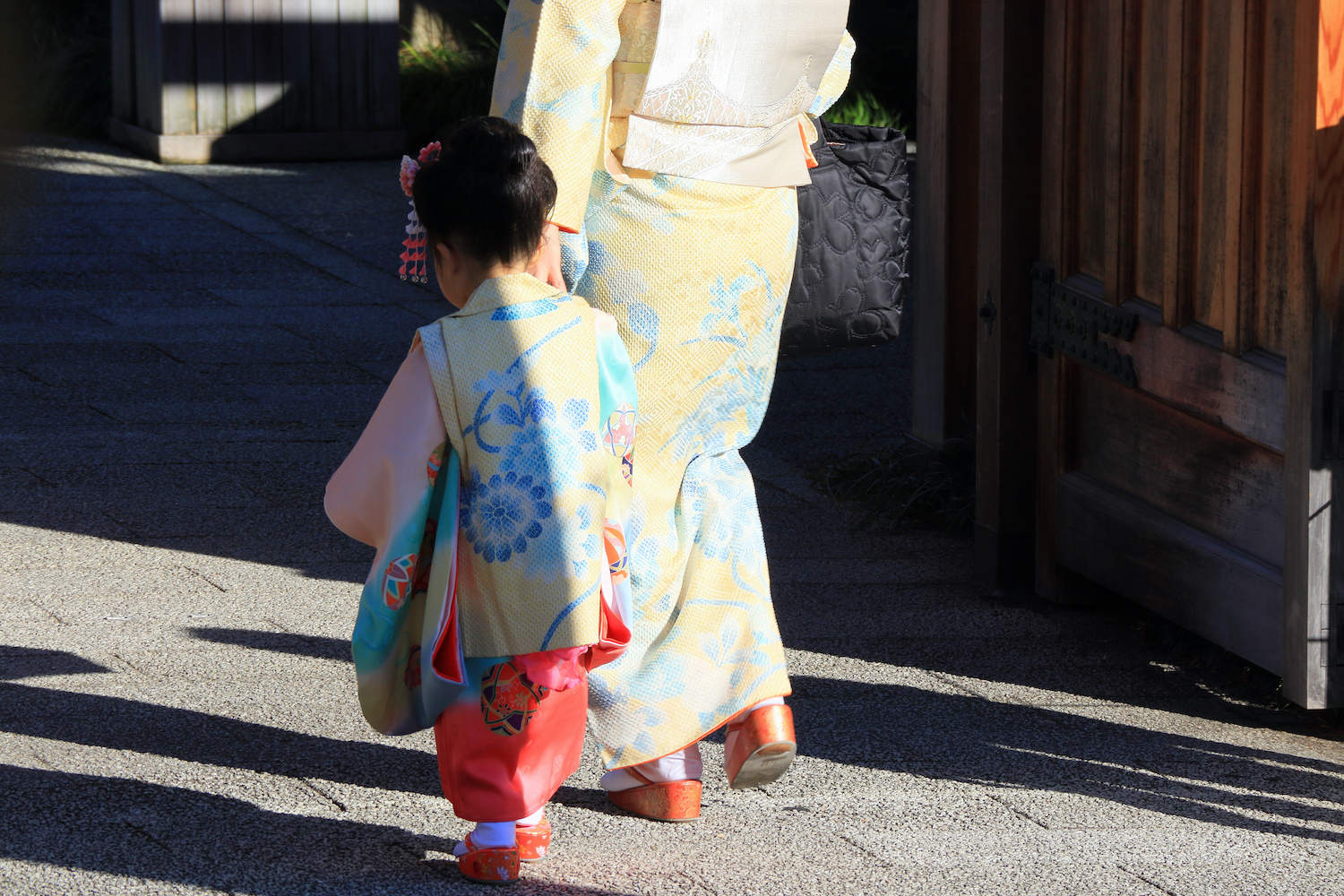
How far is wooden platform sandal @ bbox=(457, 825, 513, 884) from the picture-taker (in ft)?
7.20

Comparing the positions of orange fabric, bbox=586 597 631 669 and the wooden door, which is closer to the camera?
orange fabric, bbox=586 597 631 669

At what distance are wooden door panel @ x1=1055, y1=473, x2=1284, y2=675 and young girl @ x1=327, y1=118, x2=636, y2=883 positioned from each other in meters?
1.35

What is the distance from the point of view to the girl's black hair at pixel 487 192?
7.17ft

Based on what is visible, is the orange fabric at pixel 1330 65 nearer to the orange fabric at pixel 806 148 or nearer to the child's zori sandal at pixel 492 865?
the orange fabric at pixel 806 148

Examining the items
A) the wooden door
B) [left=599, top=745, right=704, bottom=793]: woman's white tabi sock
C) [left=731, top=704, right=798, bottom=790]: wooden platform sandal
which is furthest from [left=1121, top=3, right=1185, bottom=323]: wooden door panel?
[left=599, top=745, right=704, bottom=793]: woman's white tabi sock

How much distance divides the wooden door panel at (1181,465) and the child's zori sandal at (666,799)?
47.0 inches

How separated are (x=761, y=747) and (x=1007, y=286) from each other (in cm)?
161

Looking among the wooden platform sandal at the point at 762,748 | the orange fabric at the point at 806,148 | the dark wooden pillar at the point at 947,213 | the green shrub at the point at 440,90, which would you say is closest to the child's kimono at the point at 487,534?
the wooden platform sandal at the point at 762,748

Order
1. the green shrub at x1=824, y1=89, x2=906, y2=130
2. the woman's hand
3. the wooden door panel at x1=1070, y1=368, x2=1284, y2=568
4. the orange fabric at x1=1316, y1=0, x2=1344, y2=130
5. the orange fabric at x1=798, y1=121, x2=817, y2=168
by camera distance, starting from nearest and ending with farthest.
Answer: the woman's hand → the orange fabric at x1=1316, y1=0, x2=1344, y2=130 → the orange fabric at x1=798, y1=121, x2=817, y2=168 → the wooden door panel at x1=1070, y1=368, x2=1284, y2=568 → the green shrub at x1=824, y1=89, x2=906, y2=130

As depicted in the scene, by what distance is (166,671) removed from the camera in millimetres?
3037

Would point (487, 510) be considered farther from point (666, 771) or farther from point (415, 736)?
point (415, 736)

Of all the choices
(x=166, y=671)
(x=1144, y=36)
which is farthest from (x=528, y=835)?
(x=1144, y=36)

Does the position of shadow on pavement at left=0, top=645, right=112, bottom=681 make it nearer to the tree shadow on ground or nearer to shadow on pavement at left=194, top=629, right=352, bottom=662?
the tree shadow on ground

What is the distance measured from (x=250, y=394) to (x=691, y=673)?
3.25m
